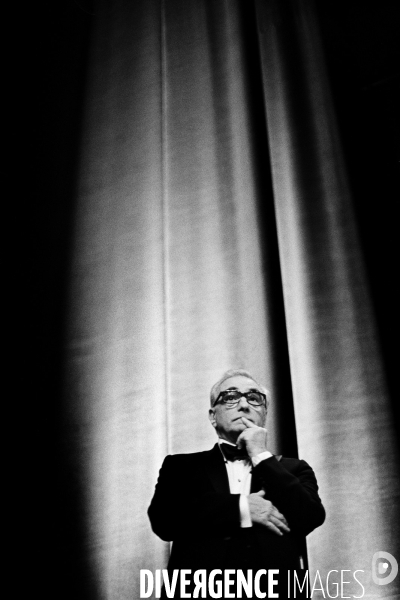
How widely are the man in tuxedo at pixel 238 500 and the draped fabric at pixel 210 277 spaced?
43 cm

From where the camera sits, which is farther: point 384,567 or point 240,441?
point 384,567

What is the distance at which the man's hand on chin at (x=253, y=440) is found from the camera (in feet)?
5.86

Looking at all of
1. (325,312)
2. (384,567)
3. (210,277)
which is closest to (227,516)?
(384,567)

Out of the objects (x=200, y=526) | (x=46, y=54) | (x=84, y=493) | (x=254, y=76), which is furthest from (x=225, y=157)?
(x=200, y=526)

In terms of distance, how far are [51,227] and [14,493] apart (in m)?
1.11

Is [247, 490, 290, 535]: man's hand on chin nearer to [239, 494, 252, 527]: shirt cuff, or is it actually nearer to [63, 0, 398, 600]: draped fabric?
[239, 494, 252, 527]: shirt cuff

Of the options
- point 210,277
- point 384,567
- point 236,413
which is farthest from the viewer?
point 210,277

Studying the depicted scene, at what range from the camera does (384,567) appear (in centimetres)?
206

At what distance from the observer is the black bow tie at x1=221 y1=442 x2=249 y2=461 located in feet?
6.15

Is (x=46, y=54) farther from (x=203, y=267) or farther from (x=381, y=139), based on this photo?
(x=381, y=139)

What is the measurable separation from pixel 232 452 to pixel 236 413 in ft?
0.35

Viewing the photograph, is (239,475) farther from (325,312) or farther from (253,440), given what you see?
(325,312)

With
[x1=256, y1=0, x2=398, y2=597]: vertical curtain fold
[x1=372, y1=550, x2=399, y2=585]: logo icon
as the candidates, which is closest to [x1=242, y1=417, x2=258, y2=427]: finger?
[x1=256, y1=0, x2=398, y2=597]: vertical curtain fold

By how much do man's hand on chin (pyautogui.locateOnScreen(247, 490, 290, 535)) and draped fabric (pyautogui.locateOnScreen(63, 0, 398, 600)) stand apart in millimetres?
463
